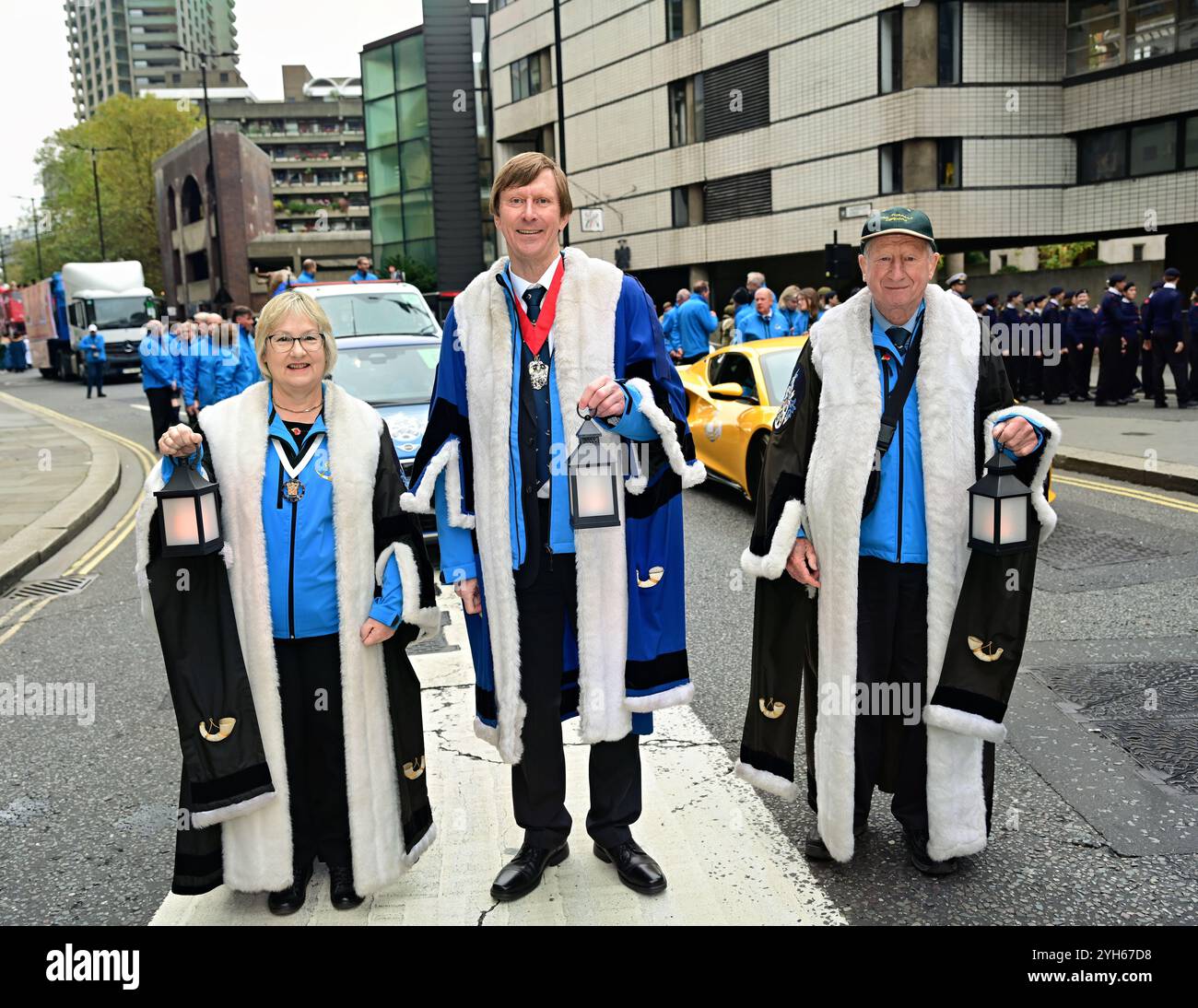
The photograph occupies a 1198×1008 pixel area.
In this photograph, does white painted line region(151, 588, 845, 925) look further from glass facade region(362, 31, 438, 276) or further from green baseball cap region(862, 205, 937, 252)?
glass facade region(362, 31, 438, 276)

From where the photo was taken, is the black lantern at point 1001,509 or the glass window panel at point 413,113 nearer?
the black lantern at point 1001,509

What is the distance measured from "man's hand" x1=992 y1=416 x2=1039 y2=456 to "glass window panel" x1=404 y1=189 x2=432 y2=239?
50614 mm

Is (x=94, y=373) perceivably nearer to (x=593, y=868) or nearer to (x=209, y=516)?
(x=209, y=516)

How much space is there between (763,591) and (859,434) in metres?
0.58

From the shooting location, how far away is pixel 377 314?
1175 cm

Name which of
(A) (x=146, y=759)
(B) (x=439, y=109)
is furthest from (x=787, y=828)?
(B) (x=439, y=109)

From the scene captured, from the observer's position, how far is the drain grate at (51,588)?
8273 millimetres

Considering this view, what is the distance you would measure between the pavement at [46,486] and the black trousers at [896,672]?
7087 mm

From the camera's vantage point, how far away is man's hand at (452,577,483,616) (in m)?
3.41

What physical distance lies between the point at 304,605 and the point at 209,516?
374mm

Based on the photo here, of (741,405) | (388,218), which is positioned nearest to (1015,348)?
A: (741,405)

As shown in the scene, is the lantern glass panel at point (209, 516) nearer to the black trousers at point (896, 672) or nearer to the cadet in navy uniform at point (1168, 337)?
the black trousers at point (896, 672)

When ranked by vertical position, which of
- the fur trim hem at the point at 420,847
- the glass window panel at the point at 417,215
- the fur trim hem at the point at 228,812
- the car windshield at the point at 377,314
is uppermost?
the glass window panel at the point at 417,215

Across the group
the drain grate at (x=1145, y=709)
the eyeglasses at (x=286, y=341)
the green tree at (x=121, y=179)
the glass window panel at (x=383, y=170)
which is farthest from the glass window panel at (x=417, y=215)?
the eyeglasses at (x=286, y=341)
